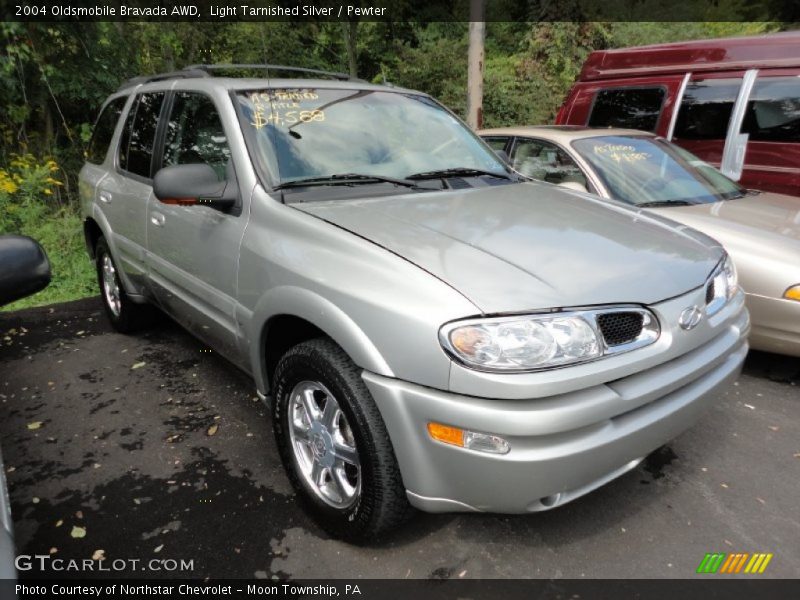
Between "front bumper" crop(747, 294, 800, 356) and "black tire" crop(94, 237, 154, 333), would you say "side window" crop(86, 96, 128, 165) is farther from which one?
"front bumper" crop(747, 294, 800, 356)

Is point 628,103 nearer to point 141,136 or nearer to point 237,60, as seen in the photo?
point 141,136

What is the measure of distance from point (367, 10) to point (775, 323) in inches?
504

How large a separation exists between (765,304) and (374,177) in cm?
239

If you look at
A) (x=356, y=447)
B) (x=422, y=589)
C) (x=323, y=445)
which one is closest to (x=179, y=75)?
(x=323, y=445)

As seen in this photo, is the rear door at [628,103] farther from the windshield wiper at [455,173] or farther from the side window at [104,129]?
the side window at [104,129]

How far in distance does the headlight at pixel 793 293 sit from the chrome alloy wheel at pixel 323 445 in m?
2.65

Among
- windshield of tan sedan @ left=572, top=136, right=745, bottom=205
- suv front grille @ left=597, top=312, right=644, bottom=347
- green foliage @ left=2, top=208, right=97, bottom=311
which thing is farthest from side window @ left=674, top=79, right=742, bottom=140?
green foliage @ left=2, top=208, right=97, bottom=311

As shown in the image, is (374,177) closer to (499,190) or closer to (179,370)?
(499,190)

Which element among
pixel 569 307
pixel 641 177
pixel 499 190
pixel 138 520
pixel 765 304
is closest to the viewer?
pixel 569 307

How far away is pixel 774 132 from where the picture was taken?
5238mm

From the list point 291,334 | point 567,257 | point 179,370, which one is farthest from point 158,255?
point 567,257

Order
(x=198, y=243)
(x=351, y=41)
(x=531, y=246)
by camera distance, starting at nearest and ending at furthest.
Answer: (x=531, y=246)
(x=198, y=243)
(x=351, y=41)

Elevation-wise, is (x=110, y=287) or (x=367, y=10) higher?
(x=367, y=10)

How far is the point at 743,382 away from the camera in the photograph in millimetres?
3568
